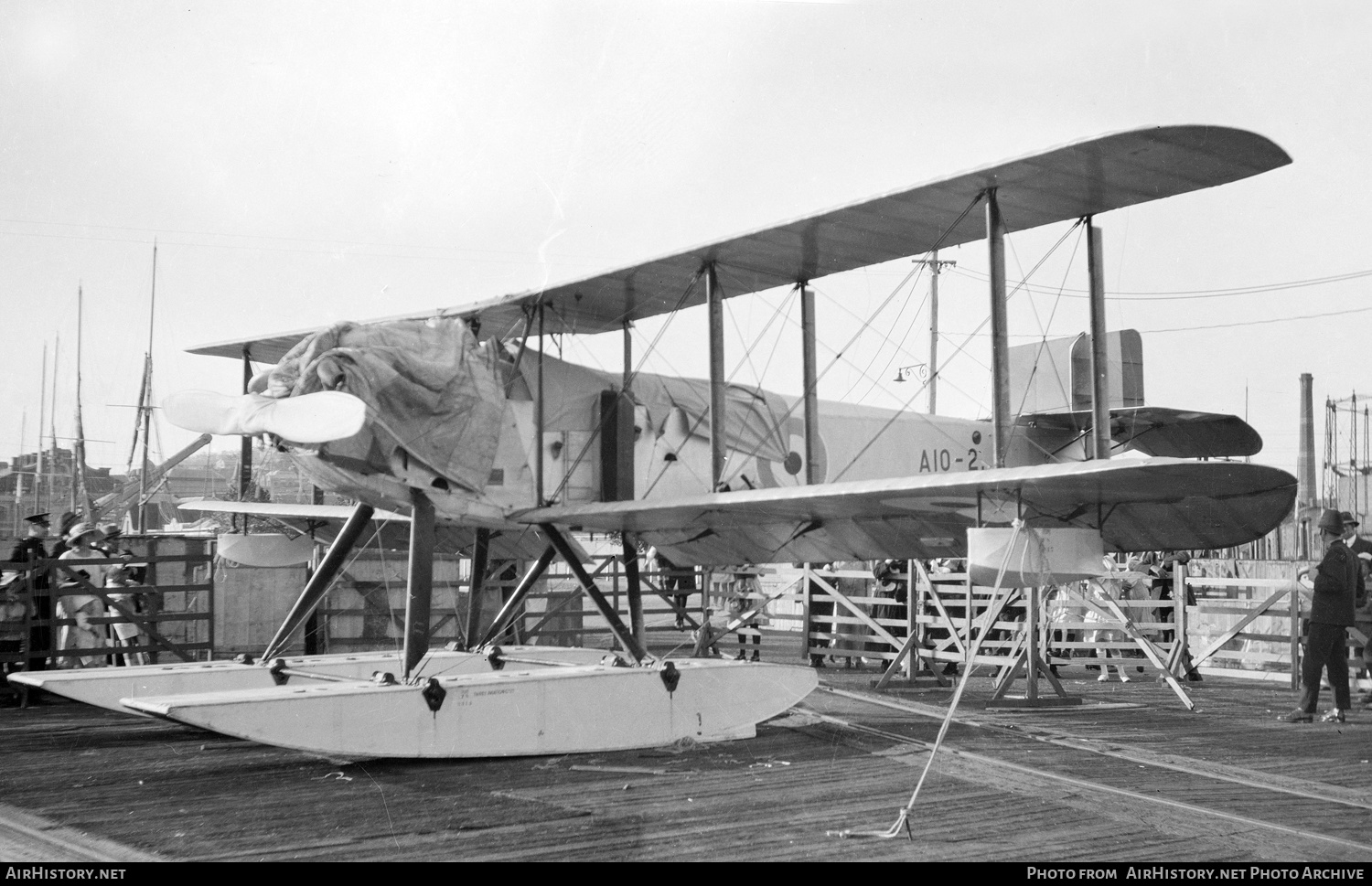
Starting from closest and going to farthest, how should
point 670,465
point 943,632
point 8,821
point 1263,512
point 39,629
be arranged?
point 8,821
point 1263,512
point 670,465
point 39,629
point 943,632

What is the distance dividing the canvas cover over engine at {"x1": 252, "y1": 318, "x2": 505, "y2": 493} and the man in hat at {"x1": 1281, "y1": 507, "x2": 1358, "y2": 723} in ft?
22.5

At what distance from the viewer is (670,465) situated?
Result: 10.1 meters

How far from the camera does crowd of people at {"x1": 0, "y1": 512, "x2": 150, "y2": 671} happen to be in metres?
10.8

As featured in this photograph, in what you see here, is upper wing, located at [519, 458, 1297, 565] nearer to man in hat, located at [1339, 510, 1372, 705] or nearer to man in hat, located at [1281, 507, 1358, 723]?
man in hat, located at [1281, 507, 1358, 723]

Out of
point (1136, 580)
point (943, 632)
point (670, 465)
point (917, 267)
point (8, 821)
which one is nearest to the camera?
point (8, 821)

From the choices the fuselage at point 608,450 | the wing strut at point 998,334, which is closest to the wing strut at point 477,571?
the fuselage at point 608,450

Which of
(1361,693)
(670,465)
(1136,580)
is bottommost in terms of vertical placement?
(1361,693)

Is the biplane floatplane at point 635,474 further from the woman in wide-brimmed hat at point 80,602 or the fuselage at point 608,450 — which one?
the woman in wide-brimmed hat at point 80,602

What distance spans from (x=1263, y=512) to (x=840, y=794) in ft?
10.2

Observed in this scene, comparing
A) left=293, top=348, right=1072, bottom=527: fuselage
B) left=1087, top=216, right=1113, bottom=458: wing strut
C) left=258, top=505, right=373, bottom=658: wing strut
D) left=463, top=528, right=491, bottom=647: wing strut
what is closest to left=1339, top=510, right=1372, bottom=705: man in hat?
left=293, top=348, right=1072, bottom=527: fuselage

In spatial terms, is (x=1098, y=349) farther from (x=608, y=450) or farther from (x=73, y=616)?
(x=73, y=616)

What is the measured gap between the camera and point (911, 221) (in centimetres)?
797

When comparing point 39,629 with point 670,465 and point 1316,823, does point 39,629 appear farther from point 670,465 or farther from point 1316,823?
point 1316,823
